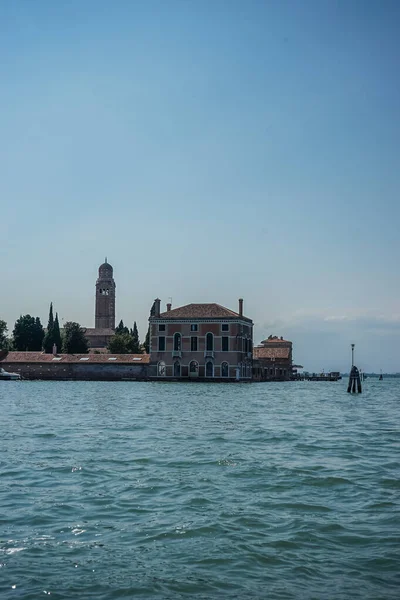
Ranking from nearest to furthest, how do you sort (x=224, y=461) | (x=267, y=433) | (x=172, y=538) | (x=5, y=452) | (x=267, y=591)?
(x=267, y=591), (x=172, y=538), (x=224, y=461), (x=5, y=452), (x=267, y=433)

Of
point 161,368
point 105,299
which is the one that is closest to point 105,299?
point 105,299

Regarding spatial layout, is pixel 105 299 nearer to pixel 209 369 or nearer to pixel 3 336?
pixel 3 336

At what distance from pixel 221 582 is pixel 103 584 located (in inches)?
40.4

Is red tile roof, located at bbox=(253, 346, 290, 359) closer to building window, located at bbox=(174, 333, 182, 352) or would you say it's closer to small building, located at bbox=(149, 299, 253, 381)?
small building, located at bbox=(149, 299, 253, 381)

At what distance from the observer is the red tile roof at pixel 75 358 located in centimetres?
6581

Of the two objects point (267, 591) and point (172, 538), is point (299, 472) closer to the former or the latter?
point (172, 538)

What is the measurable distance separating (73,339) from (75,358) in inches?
361

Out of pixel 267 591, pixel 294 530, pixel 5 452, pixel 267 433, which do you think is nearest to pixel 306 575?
pixel 267 591

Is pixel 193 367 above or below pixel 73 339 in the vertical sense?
below

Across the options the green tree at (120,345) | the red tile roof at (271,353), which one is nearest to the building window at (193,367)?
the green tree at (120,345)

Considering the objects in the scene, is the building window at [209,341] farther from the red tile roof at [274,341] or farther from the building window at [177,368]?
the red tile roof at [274,341]

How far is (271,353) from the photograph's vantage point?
3359 inches

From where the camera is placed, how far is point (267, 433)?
→ 55.3 feet

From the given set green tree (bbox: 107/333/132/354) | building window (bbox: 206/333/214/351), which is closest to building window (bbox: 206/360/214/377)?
building window (bbox: 206/333/214/351)
